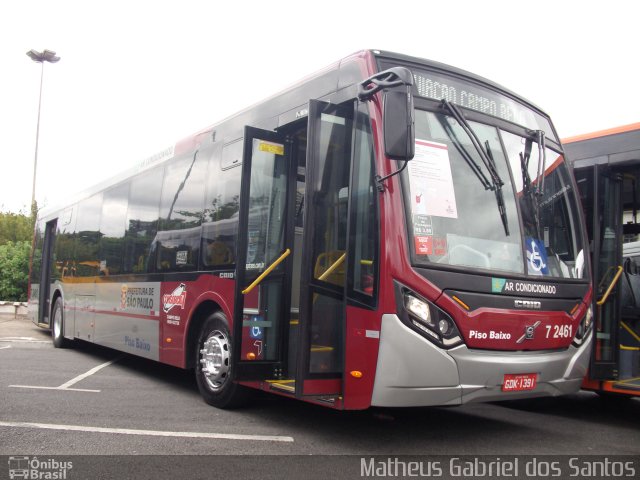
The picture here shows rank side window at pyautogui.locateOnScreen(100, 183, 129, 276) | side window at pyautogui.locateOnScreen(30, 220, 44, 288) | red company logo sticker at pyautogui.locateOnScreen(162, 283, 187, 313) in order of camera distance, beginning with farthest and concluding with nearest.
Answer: side window at pyautogui.locateOnScreen(30, 220, 44, 288) < side window at pyautogui.locateOnScreen(100, 183, 129, 276) < red company logo sticker at pyautogui.locateOnScreen(162, 283, 187, 313)

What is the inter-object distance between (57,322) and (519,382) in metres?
10.6

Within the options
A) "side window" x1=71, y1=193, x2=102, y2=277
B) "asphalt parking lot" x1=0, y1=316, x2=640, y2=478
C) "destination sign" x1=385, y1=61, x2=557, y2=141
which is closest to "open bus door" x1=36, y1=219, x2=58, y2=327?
"side window" x1=71, y1=193, x2=102, y2=277

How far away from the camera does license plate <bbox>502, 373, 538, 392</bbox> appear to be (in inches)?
203

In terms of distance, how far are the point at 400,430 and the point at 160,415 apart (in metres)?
2.39

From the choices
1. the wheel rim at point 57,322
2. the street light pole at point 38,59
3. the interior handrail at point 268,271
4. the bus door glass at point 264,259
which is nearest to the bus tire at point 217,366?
the bus door glass at point 264,259

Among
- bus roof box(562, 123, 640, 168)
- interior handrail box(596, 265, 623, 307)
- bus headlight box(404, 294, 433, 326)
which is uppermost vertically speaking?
bus roof box(562, 123, 640, 168)

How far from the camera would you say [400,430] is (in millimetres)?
6062

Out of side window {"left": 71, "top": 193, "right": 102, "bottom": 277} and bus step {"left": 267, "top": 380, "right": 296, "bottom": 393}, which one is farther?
side window {"left": 71, "top": 193, "right": 102, "bottom": 277}

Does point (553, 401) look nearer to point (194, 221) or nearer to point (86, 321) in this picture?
point (194, 221)

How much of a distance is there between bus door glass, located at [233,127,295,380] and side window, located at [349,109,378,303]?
44.3 inches

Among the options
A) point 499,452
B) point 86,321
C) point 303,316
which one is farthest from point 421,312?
point 86,321

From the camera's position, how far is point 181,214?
26.8ft

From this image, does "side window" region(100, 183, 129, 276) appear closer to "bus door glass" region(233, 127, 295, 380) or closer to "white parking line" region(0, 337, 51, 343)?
"bus door glass" region(233, 127, 295, 380)

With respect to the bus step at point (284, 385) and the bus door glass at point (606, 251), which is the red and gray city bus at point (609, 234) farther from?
the bus step at point (284, 385)
